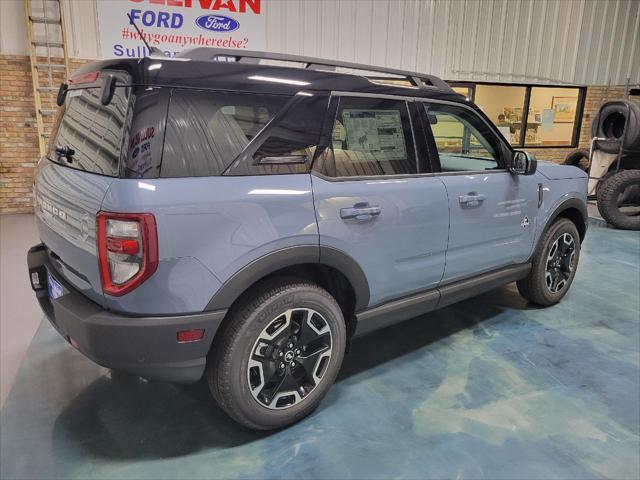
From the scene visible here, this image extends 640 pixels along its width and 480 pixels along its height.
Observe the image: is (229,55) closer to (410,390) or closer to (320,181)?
(320,181)

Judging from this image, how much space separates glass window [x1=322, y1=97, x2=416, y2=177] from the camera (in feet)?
7.84

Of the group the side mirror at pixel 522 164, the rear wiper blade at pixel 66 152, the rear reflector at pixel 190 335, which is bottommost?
the rear reflector at pixel 190 335

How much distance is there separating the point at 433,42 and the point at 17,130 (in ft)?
24.7

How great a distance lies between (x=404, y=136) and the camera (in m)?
2.71

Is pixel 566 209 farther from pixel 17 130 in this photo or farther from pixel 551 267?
pixel 17 130

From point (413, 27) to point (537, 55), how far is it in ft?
10.4

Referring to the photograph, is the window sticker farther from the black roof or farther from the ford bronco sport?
the black roof

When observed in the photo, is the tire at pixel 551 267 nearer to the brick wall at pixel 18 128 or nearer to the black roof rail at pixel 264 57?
the black roof rail at pixel 264 57

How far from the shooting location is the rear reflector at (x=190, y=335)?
192 cm

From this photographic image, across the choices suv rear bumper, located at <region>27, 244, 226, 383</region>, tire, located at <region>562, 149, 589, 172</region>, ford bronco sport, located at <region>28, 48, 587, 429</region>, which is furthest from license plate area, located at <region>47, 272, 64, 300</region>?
tire, located at <region>562, 149, 589, 172</region>

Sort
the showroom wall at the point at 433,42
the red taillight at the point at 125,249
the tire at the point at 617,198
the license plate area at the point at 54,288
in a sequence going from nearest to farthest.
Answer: the red taillight at the point at 125,249 < the license plate area at the point at 54,288 < the tire at the point at 617,198 < the showroom wall at the point at 433,42

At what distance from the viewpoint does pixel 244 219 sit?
199cm

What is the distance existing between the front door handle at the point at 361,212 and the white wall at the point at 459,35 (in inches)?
269

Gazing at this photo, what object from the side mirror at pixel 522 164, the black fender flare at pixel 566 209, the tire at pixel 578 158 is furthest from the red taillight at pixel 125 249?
the tire at pixel 578 158
